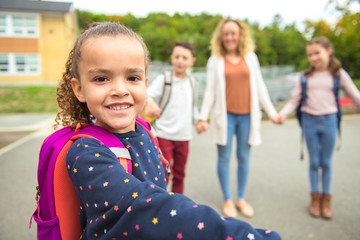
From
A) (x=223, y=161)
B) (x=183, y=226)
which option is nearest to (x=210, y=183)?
(x=223, y=161)

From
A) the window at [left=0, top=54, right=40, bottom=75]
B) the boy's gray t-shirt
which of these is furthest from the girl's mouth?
the window at [left=0, top=54, right=40, bottom=75]

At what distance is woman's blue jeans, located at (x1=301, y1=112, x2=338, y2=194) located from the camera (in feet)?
10.2

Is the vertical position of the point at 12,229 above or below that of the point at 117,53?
below

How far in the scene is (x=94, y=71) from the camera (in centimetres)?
102

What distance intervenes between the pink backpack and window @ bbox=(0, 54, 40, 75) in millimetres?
25478

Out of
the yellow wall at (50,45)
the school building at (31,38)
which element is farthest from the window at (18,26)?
the yellow wall at (50,45)

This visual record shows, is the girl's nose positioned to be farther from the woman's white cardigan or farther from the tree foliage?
the tree foliage

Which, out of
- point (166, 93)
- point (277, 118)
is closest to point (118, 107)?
point (166, 93)

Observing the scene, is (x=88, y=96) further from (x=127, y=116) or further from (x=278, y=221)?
(x=278, y=221)

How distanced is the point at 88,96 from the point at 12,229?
8.55 feet

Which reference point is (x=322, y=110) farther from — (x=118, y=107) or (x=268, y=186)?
(x=118, y=107)

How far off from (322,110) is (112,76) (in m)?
2.84

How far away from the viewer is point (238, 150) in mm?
3250

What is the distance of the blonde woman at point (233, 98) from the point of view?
3.07 m
